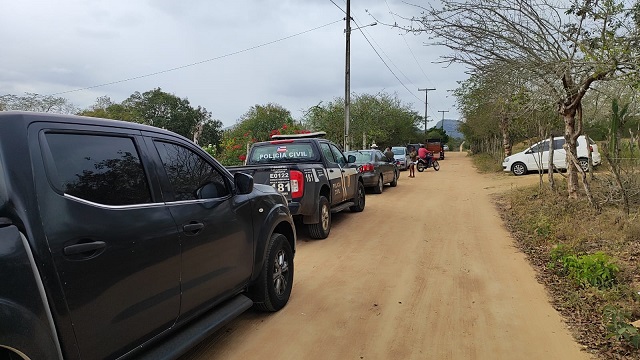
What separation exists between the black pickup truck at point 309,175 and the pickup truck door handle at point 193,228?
2989mm

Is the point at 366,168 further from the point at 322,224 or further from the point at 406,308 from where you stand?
the point at 406,308

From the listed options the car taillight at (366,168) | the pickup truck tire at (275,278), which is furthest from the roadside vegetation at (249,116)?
the pickup truck tire at (275,278)

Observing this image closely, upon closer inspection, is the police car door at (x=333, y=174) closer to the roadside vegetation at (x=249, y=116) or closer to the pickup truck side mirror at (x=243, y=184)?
the pickup truck side mirror at (x=243, y=184)

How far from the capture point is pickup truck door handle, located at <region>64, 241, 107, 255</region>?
7.12ft

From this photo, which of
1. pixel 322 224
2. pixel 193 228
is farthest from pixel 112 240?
pixel 322 224

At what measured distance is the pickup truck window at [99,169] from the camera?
2342mm

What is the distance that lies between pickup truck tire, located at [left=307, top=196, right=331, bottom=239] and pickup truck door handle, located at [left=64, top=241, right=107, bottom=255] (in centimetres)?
536

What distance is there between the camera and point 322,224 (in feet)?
25.4

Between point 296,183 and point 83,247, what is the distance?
5033 millimetres

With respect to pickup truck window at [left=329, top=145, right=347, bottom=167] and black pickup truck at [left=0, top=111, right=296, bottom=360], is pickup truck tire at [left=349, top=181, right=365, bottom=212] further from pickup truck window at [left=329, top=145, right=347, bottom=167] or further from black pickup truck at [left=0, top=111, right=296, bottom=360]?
black pickup truck at [left=0, top=111, right=296, bottom=360]

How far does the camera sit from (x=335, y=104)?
1309 inches

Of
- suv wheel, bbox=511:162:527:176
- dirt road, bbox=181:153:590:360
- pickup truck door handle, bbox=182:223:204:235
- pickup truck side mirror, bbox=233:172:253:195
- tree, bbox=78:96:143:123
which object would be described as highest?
tree, bbox=78:96:143:123

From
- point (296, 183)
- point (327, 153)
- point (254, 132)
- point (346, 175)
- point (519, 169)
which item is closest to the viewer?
point (296, 183)

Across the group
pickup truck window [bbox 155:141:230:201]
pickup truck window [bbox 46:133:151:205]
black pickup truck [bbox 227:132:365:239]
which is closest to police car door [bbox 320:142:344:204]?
black pickup truck [bbox 227:132:365:239]
